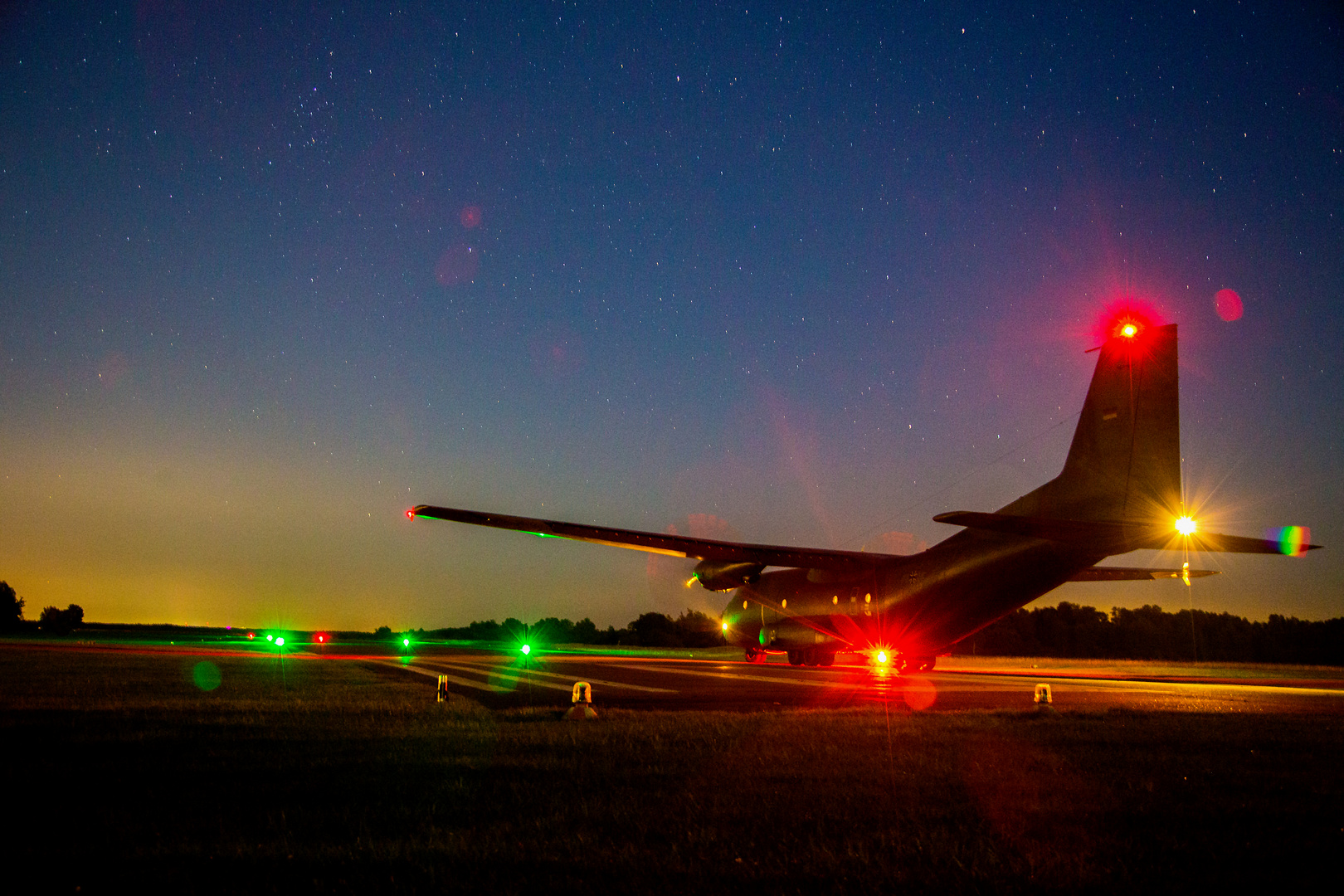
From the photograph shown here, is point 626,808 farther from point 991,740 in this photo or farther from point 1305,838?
point 991,740

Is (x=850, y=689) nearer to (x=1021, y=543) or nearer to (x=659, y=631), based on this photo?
(x=1021, y=543)

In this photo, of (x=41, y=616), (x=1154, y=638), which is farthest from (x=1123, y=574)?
(x=41, y=616)

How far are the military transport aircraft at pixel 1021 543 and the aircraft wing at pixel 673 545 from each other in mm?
45

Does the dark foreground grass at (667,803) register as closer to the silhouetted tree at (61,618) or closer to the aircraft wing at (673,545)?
the aircraft wing at (673,545)

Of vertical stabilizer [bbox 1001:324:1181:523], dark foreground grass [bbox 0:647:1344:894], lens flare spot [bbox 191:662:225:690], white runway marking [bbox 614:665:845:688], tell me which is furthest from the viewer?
white runway marking [bbox 614:665:845:688]

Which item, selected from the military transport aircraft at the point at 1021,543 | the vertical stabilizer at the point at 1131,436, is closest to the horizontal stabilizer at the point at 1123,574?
the military transport aircraft at the point at 1021,543

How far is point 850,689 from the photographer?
24266mm

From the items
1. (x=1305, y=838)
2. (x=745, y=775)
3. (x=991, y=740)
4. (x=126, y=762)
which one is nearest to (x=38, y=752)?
(x=126, y=762)

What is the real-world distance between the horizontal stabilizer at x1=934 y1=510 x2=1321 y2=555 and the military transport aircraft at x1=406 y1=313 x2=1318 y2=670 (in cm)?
3

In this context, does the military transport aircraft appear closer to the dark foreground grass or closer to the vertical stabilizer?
the vertical stabilizer

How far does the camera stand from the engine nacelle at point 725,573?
3381 centimetres

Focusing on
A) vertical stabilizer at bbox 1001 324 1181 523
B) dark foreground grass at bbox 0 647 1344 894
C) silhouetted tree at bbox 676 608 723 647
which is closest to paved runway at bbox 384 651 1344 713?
dark foreground grass at bbox 0 647 1344 894

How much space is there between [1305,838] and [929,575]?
20.4 m

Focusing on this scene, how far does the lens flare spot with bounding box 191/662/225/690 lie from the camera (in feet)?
80.6
